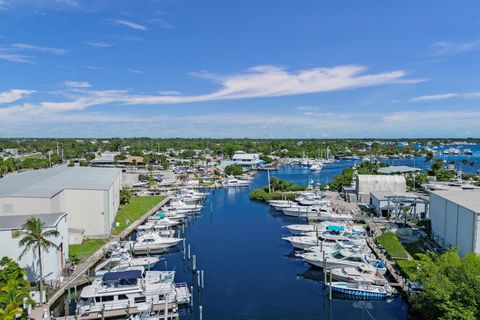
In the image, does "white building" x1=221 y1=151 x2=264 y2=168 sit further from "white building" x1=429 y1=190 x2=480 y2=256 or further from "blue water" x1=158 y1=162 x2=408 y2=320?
"white building" x1=429 y1=190 x2=480 y2=256

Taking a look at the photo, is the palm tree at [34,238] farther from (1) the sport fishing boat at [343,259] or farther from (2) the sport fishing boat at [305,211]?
(2) the sport fishing boat at [305,211]

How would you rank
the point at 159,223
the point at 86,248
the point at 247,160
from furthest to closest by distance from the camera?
the point at 247,160
the point at 159,223
the point at 86,248

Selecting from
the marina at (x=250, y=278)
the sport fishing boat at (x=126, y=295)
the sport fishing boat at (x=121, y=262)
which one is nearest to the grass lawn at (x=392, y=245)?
the marina at (x=250, y=278)

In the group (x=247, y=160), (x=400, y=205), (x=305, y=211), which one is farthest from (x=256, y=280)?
(x=247, y=160)

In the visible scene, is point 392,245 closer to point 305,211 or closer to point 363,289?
point 363,289

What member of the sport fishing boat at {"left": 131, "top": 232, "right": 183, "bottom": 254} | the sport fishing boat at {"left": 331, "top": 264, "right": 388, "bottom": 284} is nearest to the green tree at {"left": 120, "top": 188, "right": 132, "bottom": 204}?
the sport fishing boat at {"left": 131, "top": 232, "right": 183, "bottom": 254}
